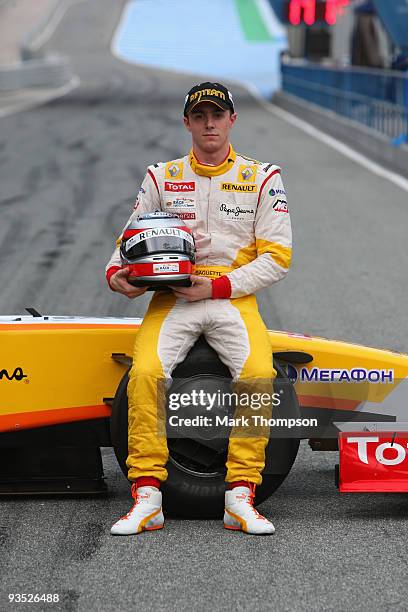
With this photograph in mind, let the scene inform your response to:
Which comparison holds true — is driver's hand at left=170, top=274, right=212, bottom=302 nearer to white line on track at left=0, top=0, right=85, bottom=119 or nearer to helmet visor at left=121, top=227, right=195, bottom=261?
helmet visor at left=121, top=227, right=195, bottom=261

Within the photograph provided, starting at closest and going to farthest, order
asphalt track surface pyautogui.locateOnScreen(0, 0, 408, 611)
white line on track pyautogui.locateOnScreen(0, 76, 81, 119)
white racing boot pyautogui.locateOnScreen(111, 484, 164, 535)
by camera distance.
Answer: asphalt track surface pyautogui.locateOnScreen(0, 0, 408, 611) < white racing boot pyautogui.locateOnScreen(111, 484, 164, 535) < white line on track pyautogui.locateOnScreen(0, 76, 81, 119)

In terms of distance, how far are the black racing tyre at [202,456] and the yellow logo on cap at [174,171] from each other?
736mm

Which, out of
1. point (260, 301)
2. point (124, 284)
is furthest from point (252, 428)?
point (260, 301)

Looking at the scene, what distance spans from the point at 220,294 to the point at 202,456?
2.11 ft

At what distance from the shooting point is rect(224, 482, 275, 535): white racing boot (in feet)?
14.3

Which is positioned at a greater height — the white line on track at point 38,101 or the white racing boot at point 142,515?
the white racing boot at point 142,515

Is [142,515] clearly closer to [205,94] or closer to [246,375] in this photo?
[246,375]

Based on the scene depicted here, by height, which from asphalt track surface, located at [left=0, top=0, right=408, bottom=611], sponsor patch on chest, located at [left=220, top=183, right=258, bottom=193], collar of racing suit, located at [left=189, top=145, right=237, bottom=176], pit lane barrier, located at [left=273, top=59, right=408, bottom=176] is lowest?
pit lane barrier, located at [left=273, top=59, right=408, bottom=176]

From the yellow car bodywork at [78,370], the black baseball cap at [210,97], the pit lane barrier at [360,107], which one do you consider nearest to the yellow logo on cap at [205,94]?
the black baseball cap at [210,97]

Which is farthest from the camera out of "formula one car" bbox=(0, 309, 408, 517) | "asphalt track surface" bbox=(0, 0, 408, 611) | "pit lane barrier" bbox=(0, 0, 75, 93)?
"pit lane barrier" bbox=(0, 0, 75, 93)

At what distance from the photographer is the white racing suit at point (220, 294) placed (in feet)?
14.6

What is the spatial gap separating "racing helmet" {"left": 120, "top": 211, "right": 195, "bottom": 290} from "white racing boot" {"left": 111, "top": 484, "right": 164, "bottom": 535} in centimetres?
81

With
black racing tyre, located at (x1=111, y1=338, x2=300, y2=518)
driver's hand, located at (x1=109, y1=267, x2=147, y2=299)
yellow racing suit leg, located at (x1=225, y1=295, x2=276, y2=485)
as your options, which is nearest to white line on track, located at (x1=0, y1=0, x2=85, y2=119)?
driver's hand, located at (x1=109, y1=267, x2=147, y2=299)

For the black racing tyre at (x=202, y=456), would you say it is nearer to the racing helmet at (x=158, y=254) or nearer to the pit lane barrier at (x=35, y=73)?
the racing helmet at (x=158, y=254)
